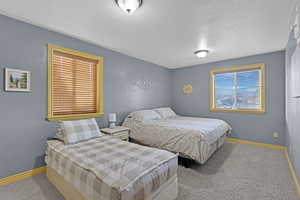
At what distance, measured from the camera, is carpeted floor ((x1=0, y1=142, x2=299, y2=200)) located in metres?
1.79

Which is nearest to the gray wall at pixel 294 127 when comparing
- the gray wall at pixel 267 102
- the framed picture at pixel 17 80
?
the gray wall at pixel 267 102

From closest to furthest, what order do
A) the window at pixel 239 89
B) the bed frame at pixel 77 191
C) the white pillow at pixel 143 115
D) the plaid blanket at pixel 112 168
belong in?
the plaid blanket at pixel 112 168
the bed frame at pixel 77 191
the white pillow at pixel 143 115
the window at pixel 239 89

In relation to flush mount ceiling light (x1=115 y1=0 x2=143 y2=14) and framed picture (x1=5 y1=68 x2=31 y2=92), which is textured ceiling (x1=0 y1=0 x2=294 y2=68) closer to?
flush mount ceiling light (x1=115 y1=0 x2=143 y2=14)

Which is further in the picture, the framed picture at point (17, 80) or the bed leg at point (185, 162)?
the bed leg at point (185, 162)

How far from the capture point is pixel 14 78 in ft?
6.84

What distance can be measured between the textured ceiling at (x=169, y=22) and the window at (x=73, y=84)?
43cm

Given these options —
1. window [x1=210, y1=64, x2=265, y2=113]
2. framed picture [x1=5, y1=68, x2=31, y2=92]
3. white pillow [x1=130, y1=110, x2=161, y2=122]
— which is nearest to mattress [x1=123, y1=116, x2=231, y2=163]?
A: white pillow [x1=130, y1=110, x2=161, y2=122]

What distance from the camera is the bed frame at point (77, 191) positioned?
4.87 ft

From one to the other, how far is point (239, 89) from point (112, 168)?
14.0ft

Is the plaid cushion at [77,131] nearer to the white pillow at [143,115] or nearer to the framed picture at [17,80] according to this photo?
the framed picture at [17,80]

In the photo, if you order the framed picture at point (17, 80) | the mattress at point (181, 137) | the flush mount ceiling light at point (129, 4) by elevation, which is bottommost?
the mattress at point (181, 137)

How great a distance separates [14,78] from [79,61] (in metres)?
1.11

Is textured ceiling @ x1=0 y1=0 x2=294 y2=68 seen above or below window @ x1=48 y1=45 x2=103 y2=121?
above

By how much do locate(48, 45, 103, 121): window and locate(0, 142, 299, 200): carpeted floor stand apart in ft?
3.57
